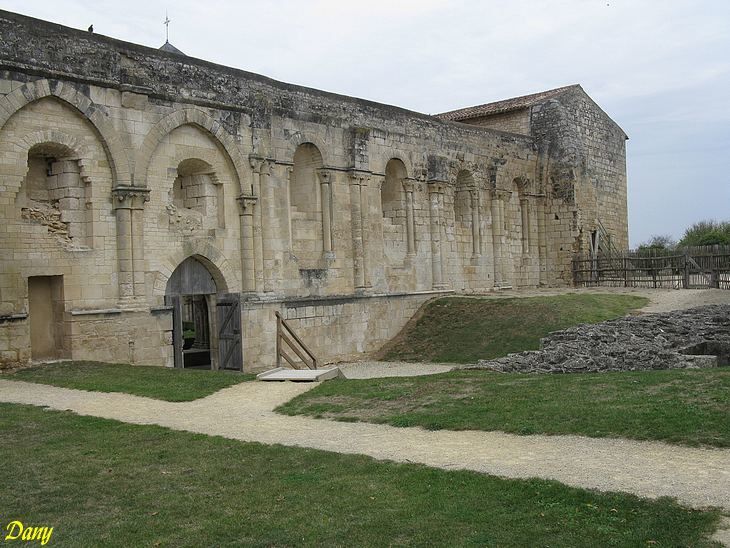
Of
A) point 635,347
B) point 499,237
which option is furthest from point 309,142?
point 635,347

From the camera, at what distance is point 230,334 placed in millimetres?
20578

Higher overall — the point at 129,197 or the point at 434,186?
the point at 434,186

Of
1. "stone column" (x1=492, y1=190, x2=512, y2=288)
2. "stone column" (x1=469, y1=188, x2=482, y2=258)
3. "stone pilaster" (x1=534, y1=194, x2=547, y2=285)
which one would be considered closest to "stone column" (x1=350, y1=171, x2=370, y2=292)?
"stone column" (x1=469, y1=188, x2=482, y2=258)

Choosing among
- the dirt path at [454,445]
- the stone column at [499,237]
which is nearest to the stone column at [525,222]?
the stone column at [499,237]

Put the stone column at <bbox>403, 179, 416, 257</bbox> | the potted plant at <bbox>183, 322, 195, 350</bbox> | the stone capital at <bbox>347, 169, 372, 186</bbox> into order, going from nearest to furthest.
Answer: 1. the stone capital at <bbox>347, 169, 372, 186</bbox>
2. the stone column at <bbox>403, 179, 416, 257</bbox>
3. the potted plant at <bbox>183, 322, 195, 350</bbox>

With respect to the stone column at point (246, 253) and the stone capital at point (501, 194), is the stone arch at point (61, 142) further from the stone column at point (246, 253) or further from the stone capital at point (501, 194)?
the stone capital at point (501, 194)

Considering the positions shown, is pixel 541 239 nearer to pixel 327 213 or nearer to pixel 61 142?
pixel 327 213

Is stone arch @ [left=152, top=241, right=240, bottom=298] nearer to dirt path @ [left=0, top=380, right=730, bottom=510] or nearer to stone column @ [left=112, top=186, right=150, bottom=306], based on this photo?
stone column @ [left=112, top=186, right=150, bottom=306]

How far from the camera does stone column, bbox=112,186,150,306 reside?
60.3 ft

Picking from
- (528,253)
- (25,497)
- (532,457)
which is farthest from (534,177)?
(25,497)

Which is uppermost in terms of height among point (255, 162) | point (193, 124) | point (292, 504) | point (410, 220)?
point (193, 124)

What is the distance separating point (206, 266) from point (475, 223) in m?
12.4

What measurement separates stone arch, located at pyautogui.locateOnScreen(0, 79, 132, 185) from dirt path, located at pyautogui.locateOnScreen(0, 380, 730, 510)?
19.3 feet

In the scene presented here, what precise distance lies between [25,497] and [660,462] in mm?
6116
